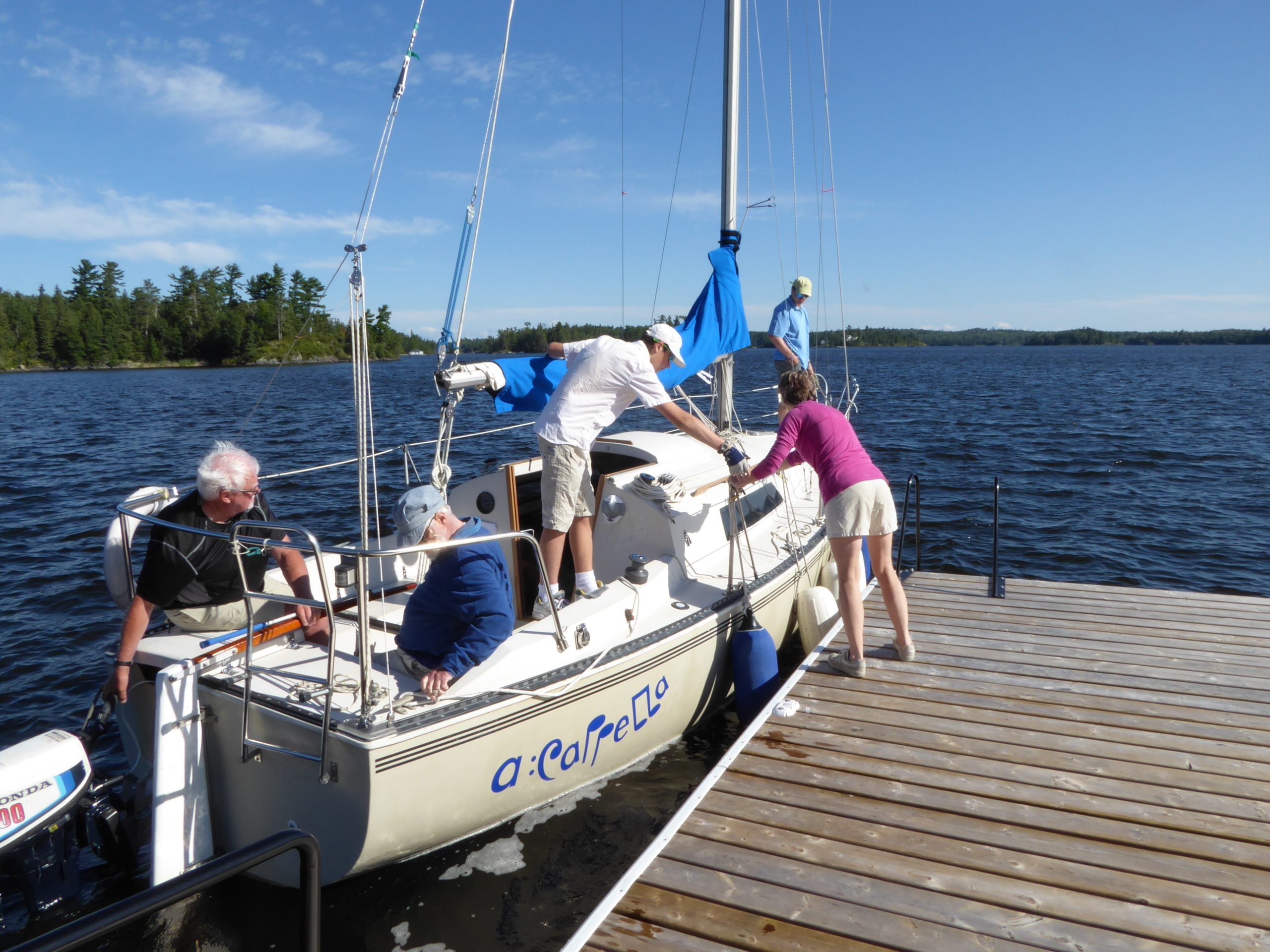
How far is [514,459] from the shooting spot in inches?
480

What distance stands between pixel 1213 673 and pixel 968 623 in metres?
1.48

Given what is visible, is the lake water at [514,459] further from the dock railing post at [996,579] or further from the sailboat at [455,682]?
the dock railing post at [996,579]

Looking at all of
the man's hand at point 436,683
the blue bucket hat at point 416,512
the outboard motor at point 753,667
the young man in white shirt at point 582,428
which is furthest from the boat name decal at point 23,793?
the outboard motor at point 753,667

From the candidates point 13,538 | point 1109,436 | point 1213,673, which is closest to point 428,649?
point 1213,673

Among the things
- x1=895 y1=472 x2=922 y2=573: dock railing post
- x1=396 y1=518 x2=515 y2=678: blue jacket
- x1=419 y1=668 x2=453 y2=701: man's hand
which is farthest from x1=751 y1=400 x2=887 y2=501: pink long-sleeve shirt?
x1=419 y1=668 x2=453 y2=701: man's hand

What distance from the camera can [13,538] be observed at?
10.8m

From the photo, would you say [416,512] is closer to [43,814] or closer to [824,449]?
[43,814]

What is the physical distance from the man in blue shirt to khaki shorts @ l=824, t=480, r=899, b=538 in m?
3.06

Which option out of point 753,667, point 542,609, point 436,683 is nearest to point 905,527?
point 753,667

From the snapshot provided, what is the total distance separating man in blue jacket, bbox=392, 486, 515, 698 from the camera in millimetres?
3512

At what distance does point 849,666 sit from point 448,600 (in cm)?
259

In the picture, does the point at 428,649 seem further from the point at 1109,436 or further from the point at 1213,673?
the point at 1109,436

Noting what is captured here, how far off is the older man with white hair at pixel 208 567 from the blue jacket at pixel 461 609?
0.69 metres

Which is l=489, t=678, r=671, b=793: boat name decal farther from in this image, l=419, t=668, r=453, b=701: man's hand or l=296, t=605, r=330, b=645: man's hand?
l=296, t=605, r=330, b=645: man's hand
